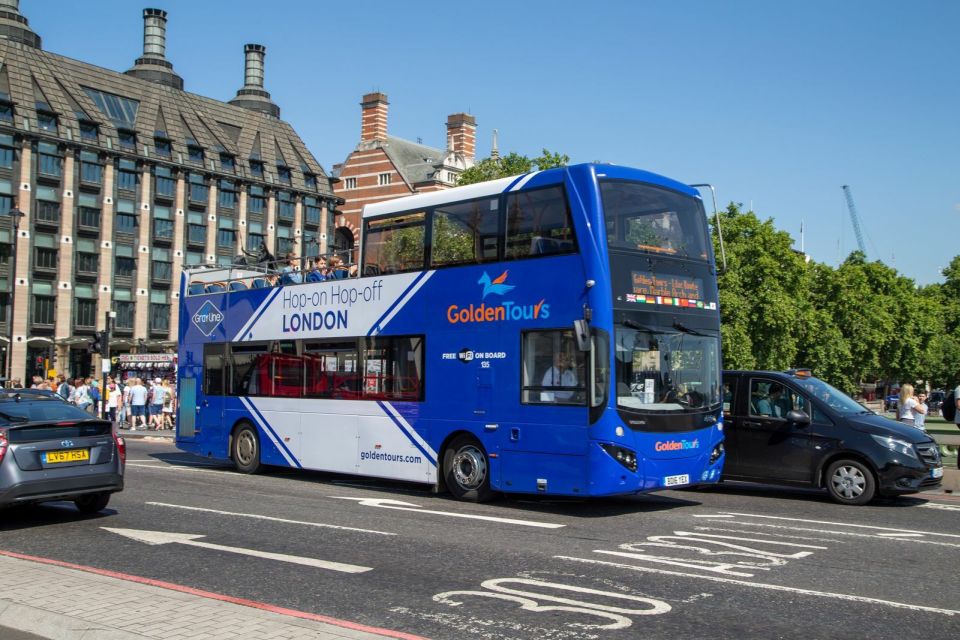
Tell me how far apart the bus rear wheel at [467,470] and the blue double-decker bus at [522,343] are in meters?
0.02

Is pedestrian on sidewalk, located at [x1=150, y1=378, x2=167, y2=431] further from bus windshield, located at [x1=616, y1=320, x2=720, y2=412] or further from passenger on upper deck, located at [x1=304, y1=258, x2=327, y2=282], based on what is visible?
bus windshield, located at [x1=616, y1=320, x2=720, y2=412]

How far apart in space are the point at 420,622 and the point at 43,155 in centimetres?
7210

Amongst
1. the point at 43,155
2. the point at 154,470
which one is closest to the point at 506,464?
the point at 154,470

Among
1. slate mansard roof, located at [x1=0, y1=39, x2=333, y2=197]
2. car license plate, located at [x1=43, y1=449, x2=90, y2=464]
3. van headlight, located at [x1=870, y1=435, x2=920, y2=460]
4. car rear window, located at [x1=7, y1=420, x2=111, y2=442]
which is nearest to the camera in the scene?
car rear window, located at [x1=7, y1=420, x2=111, y2=442]

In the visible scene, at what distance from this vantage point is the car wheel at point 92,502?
39.2 feet

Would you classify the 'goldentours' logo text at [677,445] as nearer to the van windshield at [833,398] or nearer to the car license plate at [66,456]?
the van windshield at [833,398]

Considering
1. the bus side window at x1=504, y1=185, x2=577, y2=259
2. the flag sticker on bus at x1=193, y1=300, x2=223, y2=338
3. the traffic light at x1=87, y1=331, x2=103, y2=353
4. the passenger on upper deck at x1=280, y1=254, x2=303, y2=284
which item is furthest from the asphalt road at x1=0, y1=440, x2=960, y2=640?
the traffic light at x1=87, y1=331, x2=103, y2=353

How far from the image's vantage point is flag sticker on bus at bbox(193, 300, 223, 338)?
18375mm

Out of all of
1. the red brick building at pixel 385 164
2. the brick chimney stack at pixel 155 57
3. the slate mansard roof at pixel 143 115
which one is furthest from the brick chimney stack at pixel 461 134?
the brick chimney stack at pixel 155 57

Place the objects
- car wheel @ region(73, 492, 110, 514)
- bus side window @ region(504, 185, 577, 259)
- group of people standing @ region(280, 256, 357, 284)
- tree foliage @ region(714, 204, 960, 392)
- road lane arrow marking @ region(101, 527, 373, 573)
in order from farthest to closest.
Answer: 1. tree foliage @ region(714, 204, 960, 392)
2. group of people standing @ region(280, 256, 357, 284)
3. bus side window @ region(504, 185, 577, 259)
4. car wheel @ region(73, 492, 110, 514)
5. road lane arrow marking @ region(101, 527, 373, 573)

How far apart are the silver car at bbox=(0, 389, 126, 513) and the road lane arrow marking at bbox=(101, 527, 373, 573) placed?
0.68 meters

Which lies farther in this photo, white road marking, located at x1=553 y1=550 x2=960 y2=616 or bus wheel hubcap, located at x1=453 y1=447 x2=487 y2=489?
bus wheel hubcap, located at x1=453 y1=447 x2=487 y2=489

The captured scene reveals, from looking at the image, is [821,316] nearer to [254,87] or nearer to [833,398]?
[833,398]

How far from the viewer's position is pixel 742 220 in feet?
180
